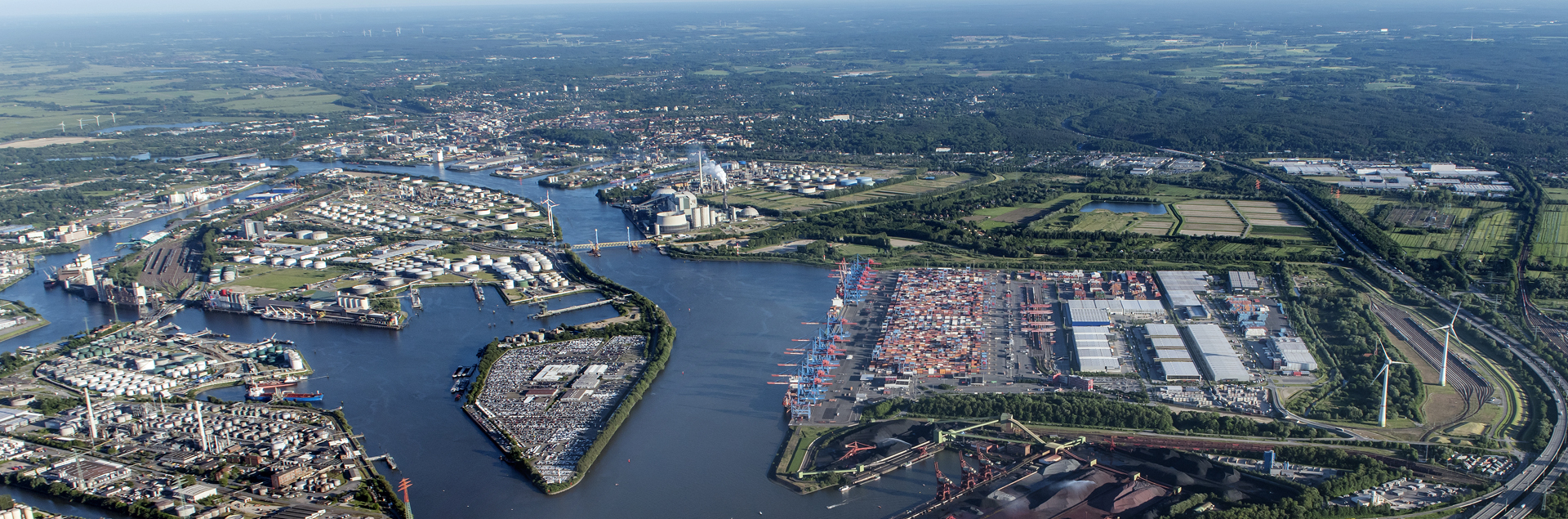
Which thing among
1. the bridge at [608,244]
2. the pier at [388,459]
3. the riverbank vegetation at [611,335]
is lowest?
the bridge at [608,244]

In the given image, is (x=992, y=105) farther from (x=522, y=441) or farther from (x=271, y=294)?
(x=522, y=441)

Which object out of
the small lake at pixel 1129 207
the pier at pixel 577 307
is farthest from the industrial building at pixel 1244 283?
the pier at pixel 577 307

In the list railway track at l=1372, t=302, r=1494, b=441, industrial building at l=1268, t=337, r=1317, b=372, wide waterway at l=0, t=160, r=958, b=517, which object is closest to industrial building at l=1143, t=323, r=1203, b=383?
industrial building at l=1268, t=337, r=1317, b=372

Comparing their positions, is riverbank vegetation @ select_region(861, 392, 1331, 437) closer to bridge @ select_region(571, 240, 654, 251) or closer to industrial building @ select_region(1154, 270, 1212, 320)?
industrial building @ select_region(1154, 270, 1212, 320)

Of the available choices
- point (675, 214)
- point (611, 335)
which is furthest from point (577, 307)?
point (675, 214)

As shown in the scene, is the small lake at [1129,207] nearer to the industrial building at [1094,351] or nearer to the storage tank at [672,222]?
the storage tank at [672,222]

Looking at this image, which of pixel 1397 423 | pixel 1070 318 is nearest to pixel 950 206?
pixel 1070 318
